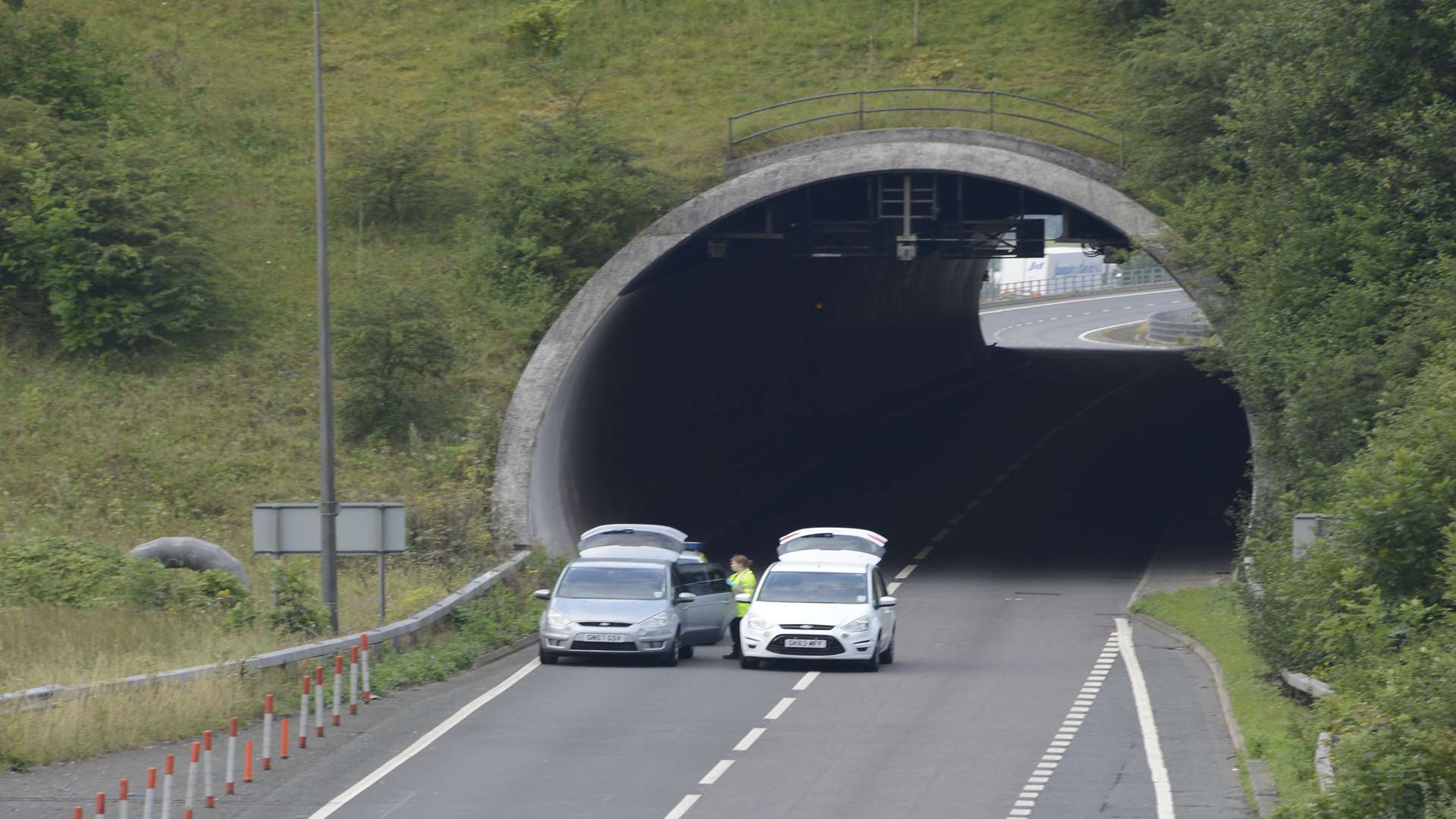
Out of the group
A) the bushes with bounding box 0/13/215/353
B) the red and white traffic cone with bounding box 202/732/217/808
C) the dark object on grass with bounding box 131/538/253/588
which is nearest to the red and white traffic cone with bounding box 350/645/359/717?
the red and white traffic cone with bounding box 202/732/217/808

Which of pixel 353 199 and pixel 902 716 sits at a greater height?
pixel 353 199

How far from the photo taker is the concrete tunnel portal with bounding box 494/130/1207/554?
3192cm

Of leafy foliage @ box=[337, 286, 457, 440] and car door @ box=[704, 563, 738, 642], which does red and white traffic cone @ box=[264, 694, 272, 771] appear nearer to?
car door @ box=[704, 563, 738, 642]

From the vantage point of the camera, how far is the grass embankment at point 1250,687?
14586 millimetres

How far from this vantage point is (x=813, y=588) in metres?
23.9

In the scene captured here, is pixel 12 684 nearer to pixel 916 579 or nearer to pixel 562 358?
pixel 562 358

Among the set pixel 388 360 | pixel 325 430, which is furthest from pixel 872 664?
pixel 388 360

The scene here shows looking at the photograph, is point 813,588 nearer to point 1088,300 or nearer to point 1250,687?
point 1250,687

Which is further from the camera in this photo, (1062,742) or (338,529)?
(338,529)

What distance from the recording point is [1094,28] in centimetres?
4059

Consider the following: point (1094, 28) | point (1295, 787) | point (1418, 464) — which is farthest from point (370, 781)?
point (1094, 28)

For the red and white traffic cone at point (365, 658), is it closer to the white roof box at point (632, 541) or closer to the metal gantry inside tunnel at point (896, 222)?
the white roof box at point (632, 541)

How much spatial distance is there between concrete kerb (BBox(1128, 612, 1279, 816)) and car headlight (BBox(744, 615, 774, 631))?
598cm

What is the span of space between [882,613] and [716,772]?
25.8ft
